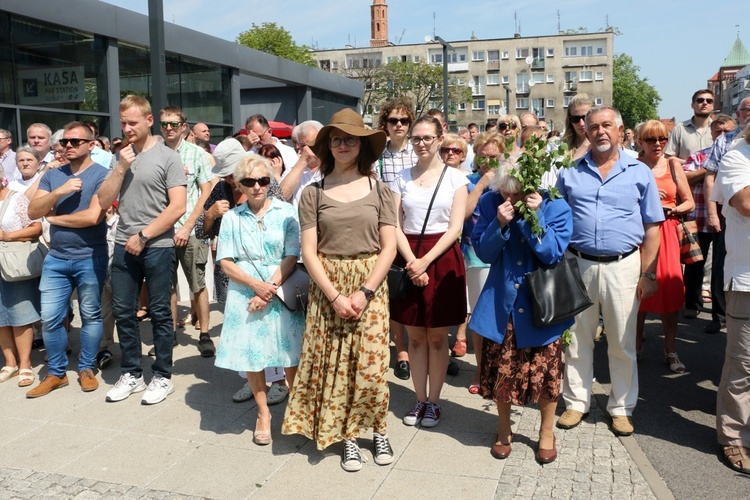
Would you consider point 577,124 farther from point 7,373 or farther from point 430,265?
point 7,373

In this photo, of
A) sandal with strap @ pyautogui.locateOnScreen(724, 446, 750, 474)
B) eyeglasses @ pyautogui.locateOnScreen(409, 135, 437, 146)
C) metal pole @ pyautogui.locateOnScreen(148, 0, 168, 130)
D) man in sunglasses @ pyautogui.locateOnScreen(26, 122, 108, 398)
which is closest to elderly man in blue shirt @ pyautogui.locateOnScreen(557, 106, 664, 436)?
sandal with strap @ pyautogui.locateOnScreen(724, 446, 750, 474)

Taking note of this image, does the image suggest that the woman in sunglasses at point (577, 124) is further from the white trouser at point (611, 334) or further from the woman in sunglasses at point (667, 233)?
the white trouser at point (611, 334)

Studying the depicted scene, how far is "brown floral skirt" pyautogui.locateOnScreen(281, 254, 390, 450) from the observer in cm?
414

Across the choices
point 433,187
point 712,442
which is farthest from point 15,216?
point 712,442

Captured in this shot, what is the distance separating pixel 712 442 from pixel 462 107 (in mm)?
90218

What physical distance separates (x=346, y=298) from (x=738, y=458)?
246cm

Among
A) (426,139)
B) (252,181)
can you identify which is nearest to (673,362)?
(426,139)

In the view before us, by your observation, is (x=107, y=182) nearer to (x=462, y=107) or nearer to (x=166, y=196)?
(x=166, y=196)

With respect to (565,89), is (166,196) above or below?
below

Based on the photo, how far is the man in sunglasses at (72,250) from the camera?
5.47 m

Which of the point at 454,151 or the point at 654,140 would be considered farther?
the point at 654,140

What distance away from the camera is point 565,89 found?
91.2 meters

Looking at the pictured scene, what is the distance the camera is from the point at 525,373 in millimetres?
4117

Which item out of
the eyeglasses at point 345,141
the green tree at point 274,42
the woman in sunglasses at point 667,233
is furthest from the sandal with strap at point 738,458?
the green tree at point 274,42
